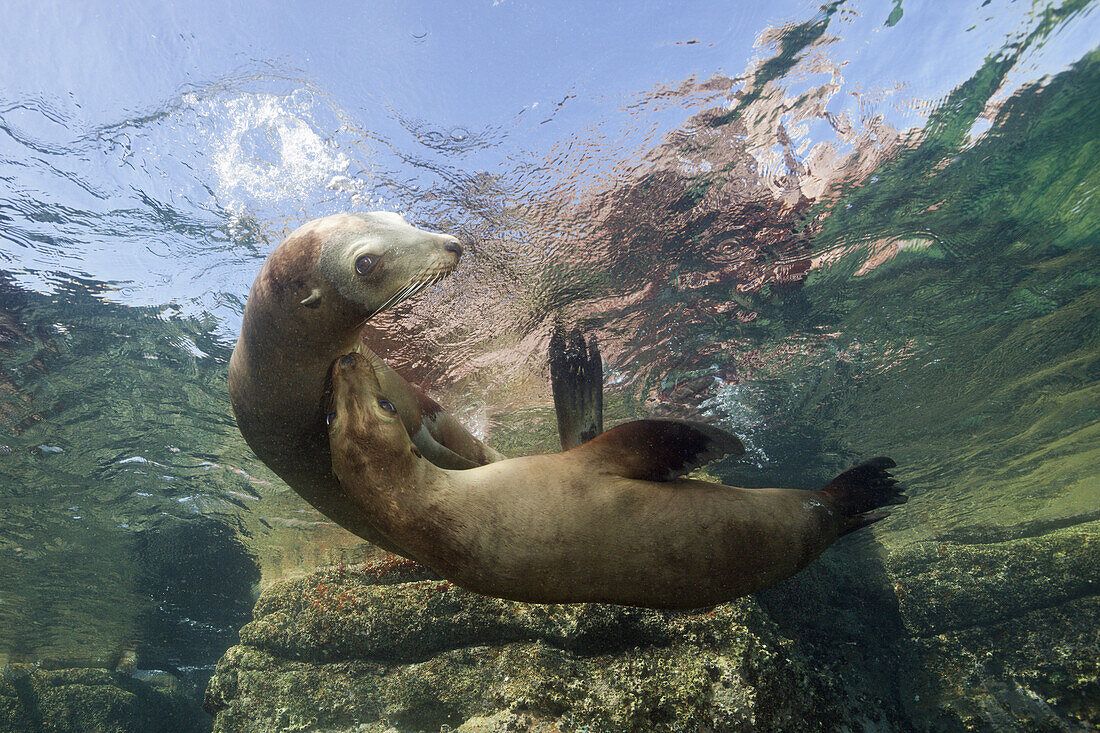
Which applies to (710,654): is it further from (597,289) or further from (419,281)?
(419,281)

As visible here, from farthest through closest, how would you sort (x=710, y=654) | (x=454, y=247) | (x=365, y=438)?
(x=710, y=654), (x=454, y=247), (x=365, y=438)

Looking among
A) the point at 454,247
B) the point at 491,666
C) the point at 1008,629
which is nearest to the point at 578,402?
the point at 454,247

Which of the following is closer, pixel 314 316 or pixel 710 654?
pixel 314 316

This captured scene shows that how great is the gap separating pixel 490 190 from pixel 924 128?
4.87m

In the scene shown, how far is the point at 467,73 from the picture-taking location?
4.79 m

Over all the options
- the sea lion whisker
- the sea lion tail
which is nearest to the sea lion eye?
the sea lion whisker

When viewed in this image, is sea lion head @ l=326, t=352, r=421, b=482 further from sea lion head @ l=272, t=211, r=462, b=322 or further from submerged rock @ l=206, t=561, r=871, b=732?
A: submerged rock @ l=206, t=561, r=871, b=732

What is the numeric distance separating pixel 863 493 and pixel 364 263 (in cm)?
322

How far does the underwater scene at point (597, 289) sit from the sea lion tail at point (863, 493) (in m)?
0.13

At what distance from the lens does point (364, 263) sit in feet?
7.56

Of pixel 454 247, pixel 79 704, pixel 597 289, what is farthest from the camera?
pixel 79 704

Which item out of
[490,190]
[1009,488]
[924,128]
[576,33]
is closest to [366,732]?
[490,190]

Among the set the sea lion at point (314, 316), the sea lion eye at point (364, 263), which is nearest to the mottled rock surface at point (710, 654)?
the sea lion at point (314, 316)

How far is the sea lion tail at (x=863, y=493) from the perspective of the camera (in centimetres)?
303
